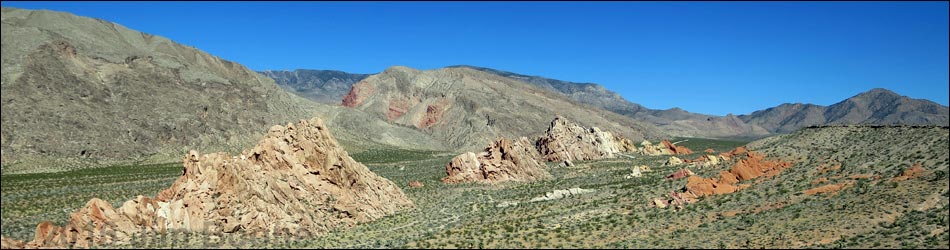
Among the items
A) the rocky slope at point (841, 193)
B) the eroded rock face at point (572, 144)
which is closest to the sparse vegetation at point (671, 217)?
the rocky slope at point (841, 193)

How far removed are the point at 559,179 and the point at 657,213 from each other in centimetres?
3517

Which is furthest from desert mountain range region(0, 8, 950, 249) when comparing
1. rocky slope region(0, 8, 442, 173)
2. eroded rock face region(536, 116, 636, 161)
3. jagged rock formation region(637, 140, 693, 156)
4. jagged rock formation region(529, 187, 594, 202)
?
jagged rock formation region(637, 140, 693, 156)

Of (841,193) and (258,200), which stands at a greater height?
(841,193)

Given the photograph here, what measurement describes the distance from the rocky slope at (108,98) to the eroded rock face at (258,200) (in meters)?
59.0

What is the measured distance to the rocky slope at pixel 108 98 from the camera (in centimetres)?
9331

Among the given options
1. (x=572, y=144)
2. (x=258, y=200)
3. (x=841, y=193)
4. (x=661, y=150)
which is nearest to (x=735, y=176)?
(x=841, y=193)

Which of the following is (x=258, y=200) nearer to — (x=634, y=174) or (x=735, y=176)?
(x=735, y=176)

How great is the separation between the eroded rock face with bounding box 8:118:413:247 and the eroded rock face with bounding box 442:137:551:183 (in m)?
21.6

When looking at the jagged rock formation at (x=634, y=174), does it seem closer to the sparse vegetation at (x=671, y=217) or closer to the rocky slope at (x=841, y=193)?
the sparse vegetation at (x=671, y=217)

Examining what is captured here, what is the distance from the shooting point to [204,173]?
37844mm

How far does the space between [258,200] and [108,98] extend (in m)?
92.5

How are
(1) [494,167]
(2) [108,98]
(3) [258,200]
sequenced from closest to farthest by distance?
1. (3) [258,200]
2. (1) [494,167]
3. (2) [108,98]

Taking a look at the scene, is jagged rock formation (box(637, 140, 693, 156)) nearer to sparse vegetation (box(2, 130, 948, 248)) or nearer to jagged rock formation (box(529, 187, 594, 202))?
sparse vegetation (box(2, 130, 948, 248))

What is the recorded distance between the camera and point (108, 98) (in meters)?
112
